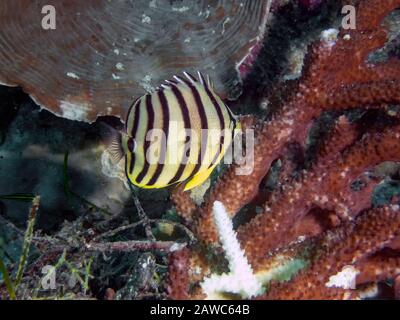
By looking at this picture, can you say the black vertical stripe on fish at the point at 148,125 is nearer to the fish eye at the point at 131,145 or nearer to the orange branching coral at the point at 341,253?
the fish eye at the point at 131,145

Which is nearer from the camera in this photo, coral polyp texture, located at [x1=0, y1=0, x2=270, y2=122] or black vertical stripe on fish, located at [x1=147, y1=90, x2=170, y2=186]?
black vertical stripe on fish, located at [x1=147, y1=90, x2=170, y2=186]

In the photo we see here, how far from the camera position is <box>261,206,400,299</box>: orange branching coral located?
1827mm

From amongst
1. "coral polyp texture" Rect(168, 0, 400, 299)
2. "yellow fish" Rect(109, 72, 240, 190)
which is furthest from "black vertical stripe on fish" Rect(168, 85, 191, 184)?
"coral polyp texture" Rect(168, 0, 400, 299)

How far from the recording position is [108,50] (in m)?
2.78

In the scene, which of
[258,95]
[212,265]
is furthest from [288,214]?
[258,95]

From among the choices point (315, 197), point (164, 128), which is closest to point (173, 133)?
point (164, 128)

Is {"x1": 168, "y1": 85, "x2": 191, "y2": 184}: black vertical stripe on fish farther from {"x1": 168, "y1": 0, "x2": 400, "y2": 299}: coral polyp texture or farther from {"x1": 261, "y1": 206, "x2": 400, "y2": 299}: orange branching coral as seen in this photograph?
{"x1": 261, "y1": 206, "x2": 400, "y2": 299}: orange branching coral

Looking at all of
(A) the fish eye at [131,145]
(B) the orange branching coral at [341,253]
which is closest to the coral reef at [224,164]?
(B) the orange branching coral at [341,253]

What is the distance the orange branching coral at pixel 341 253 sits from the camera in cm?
183

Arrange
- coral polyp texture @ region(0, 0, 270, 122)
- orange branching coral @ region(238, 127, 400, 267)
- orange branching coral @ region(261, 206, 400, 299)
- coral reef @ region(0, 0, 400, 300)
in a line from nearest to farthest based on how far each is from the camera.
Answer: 1. orange branching coral @ region(261, 206, 400, 299)
2. coral reef @ region(0, 0, 400, 300)
3. orange branching coral @ region(238, 127, 400, 267)
4. coral polyp texture @ region(0, 0, 270, 122)

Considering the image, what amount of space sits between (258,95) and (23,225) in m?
2.41

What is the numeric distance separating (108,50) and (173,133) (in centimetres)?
138

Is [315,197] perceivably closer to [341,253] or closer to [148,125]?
[341,253]
